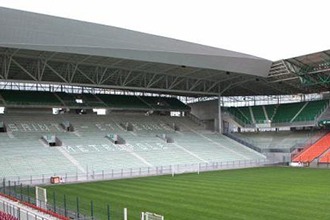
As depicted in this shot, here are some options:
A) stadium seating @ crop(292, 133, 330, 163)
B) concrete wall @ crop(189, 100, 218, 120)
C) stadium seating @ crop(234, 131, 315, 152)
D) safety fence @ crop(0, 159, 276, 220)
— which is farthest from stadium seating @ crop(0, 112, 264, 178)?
stadium seating @ crop(292, 133, 330, 163)

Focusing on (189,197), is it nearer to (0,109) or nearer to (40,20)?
(40,20)

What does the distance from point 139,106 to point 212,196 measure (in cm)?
3696

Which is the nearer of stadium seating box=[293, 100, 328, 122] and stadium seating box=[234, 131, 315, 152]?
stadium seating box=[234, 131, 315, 152]

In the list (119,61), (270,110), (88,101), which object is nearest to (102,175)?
(119,61)

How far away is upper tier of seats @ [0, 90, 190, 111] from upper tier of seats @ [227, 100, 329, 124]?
28.8 ft

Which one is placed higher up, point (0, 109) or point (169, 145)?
point (0, 109)

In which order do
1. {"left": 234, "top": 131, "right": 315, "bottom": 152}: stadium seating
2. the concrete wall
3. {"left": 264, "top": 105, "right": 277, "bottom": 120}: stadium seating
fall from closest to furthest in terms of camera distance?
{"left": 234, "top": 131, "right": 315, "bottom": 152}: stadium seating < {"left": 264, "top": 105, "right": 277, "bottom": 120}: stadium seating < the concrete wall

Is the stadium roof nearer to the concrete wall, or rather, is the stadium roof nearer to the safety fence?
the concrete wall

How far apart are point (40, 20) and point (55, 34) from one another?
173 centimetres

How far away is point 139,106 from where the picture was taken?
61781 mm

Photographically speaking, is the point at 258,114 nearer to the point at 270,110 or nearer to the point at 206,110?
the point at 270,110

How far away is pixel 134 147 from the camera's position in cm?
4997

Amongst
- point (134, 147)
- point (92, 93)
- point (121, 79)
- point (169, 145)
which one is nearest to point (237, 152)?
point (169, 145)

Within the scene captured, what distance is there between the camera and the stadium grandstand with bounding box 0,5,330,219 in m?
38.6
